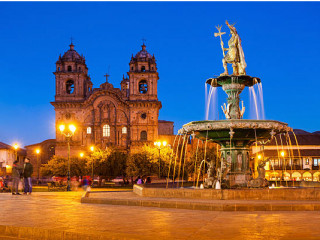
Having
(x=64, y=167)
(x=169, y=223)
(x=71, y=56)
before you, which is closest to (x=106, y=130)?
(x=71, y=56)

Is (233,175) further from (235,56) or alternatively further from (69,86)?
(69,86)

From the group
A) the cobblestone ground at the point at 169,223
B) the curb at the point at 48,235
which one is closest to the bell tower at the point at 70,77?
the cobblestone ground at the point at 169,223

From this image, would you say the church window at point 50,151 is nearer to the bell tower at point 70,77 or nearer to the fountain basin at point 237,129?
the bell tower at point 70,77

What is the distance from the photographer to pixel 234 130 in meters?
14.3

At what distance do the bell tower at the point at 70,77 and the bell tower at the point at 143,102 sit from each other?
7279mm

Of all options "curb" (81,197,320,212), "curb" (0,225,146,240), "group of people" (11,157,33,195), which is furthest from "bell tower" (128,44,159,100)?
"curb" (0,225,146,240)

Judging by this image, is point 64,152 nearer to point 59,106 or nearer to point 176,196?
point 59,106

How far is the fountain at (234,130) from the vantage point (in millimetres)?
14062

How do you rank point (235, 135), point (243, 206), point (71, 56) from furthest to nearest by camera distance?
point (71, 56)
point (235, 135)
point (243, 206)

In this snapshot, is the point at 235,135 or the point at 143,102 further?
the point at 143,102

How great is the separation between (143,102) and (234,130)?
1818 inches

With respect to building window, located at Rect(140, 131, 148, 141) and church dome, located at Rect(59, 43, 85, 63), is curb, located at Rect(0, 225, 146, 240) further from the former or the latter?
church dome, located at Rect(59, 43, 85, 63)

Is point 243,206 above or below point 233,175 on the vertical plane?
below

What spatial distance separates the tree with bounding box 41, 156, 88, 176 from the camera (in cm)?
4803
